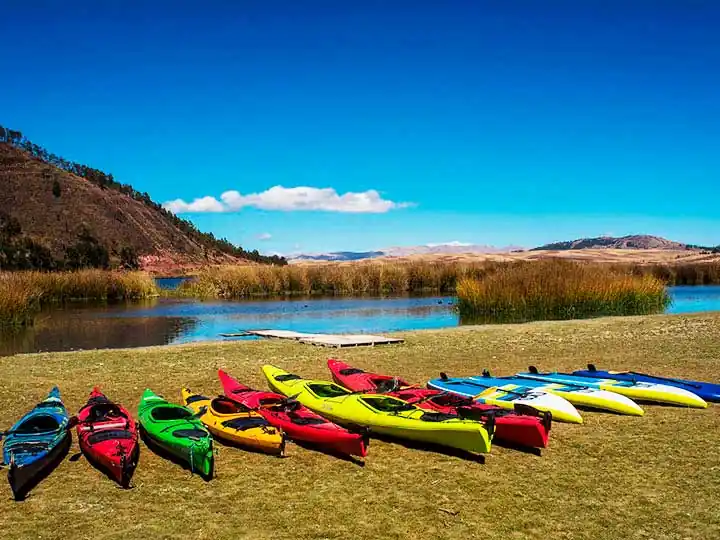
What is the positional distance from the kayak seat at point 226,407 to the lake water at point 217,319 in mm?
10915

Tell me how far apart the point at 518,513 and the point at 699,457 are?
8.08 feet

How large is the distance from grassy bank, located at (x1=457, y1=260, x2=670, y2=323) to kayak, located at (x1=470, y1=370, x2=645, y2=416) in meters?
13.3

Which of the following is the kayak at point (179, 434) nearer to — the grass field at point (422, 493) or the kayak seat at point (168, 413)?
the kayak seat at point (168, 413)

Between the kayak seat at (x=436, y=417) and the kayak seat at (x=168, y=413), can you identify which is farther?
the kayak seat at (x=168, y=413)

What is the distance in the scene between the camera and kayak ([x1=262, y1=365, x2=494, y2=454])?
21.6ft

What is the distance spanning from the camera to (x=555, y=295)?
74.9 ft

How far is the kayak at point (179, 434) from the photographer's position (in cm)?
633

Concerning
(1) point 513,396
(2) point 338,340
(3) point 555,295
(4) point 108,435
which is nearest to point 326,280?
(3) point 555,295

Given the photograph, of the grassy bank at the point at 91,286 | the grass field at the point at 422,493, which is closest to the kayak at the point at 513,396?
the grass field at the point at 422,493

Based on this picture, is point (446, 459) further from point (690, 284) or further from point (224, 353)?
point (690, 284)

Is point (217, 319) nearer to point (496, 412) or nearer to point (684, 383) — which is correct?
point (684, 383)

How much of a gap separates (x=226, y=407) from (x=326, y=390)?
1.35m

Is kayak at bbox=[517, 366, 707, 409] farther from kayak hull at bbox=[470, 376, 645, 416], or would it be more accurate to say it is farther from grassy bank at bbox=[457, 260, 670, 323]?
grassy bank at bbox=[457, 260, 670, 323]

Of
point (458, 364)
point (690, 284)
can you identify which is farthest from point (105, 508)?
point (690, 284)
